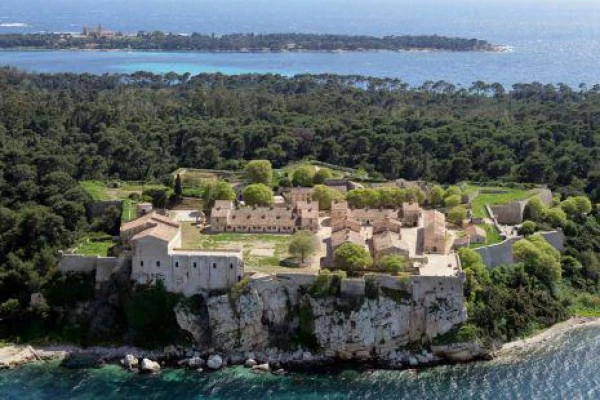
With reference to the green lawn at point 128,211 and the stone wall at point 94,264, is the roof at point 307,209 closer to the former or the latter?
the green lawn at point 128,211

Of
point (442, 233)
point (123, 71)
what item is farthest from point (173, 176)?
point (123, 71)

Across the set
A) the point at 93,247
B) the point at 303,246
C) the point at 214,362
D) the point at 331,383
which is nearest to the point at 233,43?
the point at 93,247

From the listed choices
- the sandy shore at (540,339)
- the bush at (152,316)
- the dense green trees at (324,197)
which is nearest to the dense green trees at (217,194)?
the dense green trees at (324,197)

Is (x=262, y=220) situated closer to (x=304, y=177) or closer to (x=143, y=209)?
(x=143, y=209)

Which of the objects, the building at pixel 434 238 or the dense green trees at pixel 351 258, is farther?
the building at pixel 434 238

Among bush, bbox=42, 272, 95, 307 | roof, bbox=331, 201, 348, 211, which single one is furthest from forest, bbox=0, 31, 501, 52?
bush, bbox=42, 272, 95, 307

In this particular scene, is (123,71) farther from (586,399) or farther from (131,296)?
(586,399)

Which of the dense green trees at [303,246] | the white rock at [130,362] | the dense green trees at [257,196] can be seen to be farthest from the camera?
the dense green trees at [257,196]
